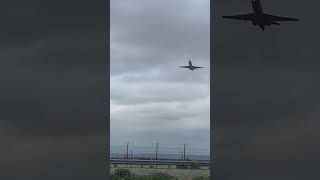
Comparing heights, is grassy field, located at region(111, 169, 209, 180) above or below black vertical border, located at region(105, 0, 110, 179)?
below

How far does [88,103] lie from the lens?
137 ft

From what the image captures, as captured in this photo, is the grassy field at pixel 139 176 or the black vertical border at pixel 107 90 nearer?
the black vertical border at pixel 107 90

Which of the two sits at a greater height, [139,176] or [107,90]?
[107,90]

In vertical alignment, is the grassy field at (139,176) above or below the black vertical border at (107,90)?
below

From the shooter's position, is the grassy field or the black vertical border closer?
the black vertical border

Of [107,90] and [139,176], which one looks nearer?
[107,90]

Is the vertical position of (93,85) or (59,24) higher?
(59,24)
